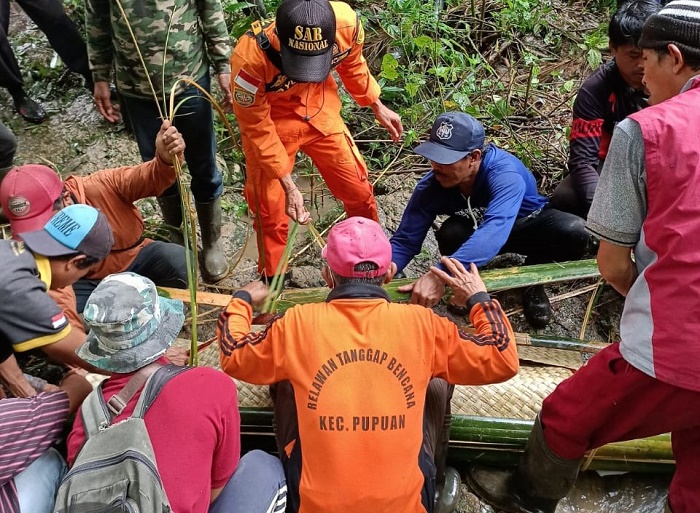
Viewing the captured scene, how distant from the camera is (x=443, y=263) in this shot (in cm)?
233

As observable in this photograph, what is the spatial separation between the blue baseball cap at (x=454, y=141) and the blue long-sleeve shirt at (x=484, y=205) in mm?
188

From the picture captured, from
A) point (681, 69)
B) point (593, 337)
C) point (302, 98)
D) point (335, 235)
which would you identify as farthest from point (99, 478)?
point (593, 337)

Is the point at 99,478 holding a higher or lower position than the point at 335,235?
lower

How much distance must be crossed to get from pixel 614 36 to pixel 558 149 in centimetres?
142

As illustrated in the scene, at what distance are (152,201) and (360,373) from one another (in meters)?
2.95

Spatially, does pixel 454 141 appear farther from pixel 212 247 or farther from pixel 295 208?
pixel 212 247

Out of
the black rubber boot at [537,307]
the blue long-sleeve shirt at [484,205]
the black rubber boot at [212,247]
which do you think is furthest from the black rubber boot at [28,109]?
the black rubber boot at [537,307]

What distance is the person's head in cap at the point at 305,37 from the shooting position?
8.41 feet

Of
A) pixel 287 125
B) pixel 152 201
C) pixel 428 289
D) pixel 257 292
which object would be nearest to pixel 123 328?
pixel 257 292

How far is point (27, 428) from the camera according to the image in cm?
171

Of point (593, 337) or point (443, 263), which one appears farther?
point (593, 337)

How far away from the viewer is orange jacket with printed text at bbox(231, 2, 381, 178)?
9.14 feet

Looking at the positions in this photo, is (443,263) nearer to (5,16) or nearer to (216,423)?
(216,423)

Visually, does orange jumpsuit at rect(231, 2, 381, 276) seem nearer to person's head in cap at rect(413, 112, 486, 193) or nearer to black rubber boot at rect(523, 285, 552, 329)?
person's head in cap at rect(413, 112, 486, 193)
